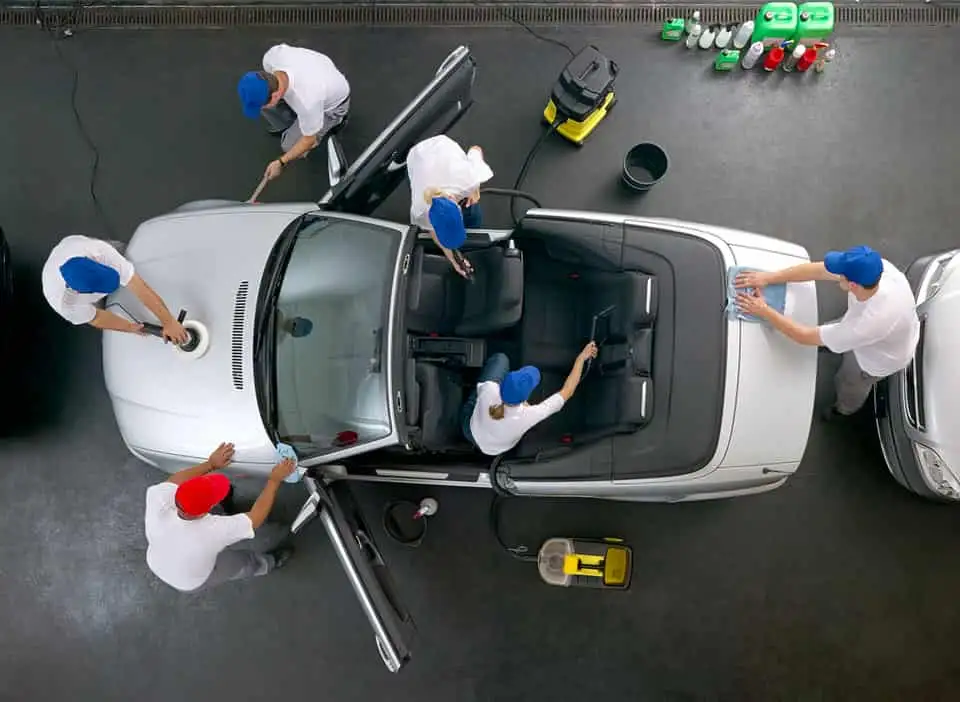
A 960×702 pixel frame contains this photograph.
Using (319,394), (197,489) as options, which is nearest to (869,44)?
A: (319,394)

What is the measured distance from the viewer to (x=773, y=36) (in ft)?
12.6

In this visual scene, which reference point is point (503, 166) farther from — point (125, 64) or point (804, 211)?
point (125, 64)

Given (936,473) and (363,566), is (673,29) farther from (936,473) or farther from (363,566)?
(363,566)

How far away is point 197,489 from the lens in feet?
8.86

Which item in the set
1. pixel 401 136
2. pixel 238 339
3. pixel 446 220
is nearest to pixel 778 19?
pixel 401 136

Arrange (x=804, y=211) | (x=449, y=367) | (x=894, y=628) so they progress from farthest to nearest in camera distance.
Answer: (x=804, y=211) → (x=894, y=628) → (x=449, y=367)

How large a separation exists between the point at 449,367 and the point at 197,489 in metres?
1.23

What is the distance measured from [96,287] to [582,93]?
8.54 ft

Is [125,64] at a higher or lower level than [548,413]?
higher

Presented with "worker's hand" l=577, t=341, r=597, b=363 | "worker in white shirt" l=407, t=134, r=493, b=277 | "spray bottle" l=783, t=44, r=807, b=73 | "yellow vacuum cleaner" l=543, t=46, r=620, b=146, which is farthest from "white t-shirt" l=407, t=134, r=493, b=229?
"spray bottle" l=783, t=44, r=807, b=73

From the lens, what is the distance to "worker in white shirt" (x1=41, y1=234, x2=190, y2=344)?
2.72m

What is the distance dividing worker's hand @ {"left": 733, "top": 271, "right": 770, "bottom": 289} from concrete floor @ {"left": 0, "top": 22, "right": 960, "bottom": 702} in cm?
117

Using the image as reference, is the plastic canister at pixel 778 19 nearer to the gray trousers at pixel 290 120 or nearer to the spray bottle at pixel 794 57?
the spray bottle at pixel 794 57

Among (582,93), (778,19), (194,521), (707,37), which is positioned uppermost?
(778,19)
